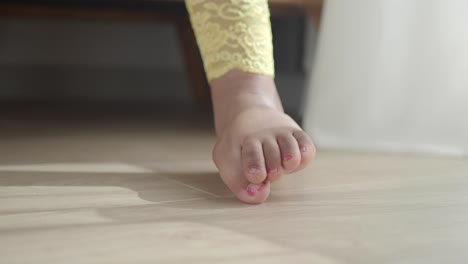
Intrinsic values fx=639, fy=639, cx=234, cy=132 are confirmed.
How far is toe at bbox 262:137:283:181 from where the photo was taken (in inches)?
22.3

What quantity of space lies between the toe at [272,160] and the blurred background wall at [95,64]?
1.22 metres

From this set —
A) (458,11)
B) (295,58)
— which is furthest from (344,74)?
(295,58)

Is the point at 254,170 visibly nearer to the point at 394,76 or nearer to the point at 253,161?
the point at 253,161

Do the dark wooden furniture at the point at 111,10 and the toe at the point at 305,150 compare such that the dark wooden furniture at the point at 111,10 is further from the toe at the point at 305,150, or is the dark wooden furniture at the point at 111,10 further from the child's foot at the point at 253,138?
the toe at the point at 305,150

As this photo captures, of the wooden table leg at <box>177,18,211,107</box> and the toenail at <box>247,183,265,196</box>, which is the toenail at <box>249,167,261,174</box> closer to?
the toenail at <box>247,183,265,196</box>

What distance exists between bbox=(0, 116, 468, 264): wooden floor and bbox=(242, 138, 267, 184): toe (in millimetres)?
25

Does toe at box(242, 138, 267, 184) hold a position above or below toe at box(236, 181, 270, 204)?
above

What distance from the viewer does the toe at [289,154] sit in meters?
0.57

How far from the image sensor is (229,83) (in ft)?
2.29

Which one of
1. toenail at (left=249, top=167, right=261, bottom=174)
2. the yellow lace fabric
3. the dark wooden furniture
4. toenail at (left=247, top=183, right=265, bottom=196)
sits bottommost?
the dark wooden furniture

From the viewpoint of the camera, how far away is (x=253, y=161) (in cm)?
56

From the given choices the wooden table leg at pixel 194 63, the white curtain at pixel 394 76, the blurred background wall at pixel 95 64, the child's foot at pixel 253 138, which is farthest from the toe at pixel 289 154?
the blurred background wall at pixel 95 64

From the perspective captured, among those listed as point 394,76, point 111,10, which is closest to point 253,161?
point 394,76

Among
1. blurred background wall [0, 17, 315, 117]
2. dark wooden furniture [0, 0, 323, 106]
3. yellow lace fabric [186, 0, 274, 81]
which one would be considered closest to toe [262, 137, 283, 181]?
yellow lace fabric [186, 0, 274, 81]
